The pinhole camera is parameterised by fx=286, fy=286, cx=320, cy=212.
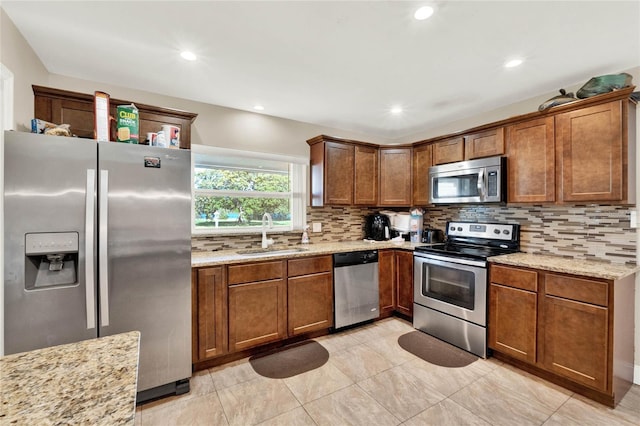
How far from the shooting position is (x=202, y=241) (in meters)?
2.89

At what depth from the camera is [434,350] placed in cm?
269

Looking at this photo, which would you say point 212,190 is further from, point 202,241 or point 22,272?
point 22,272

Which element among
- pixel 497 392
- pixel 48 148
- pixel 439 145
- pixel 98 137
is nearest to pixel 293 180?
pixel 439 145

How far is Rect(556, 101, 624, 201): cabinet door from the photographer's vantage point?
2094mm

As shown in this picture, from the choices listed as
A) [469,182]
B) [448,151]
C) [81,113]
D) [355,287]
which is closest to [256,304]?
[355,287]

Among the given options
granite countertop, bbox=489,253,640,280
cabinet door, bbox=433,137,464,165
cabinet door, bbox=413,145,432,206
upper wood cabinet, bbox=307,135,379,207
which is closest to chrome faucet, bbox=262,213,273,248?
upper wood cabinet, bbox=307,135,379,207

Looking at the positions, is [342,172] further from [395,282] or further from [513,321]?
[513,321]

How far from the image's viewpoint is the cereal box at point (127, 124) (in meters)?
1.98

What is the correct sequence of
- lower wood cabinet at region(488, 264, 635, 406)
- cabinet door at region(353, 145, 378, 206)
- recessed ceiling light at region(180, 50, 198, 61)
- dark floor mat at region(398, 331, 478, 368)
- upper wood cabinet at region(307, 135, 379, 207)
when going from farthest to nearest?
cabinet door at region(353, 145, 378, 206) < upper wood cabinet at region(307, 135, 379, 207) < dark floor mat at region(398, 331, 478, 368) < recessed ceiling light at region(180, 50, 198, 61) < lower wood cabinet at region(488, 264, 635, 406)

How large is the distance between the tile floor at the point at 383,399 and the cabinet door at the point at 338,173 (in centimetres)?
180

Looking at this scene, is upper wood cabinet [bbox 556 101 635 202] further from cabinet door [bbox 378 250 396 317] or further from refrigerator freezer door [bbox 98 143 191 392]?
refrigerator freezer door [bbox 98 143 191 392]

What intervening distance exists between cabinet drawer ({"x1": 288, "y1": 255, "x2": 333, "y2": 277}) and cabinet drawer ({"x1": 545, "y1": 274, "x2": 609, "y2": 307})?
6.00 feet

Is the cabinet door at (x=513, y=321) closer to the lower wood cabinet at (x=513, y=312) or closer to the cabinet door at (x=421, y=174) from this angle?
the lower wood cabinet at (x=513, y=312)

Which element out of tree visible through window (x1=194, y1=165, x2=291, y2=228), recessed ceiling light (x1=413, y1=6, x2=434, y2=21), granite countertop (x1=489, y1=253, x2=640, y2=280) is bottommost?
granite countertop (x1=489, y1=253, x2=640, y2=280)
